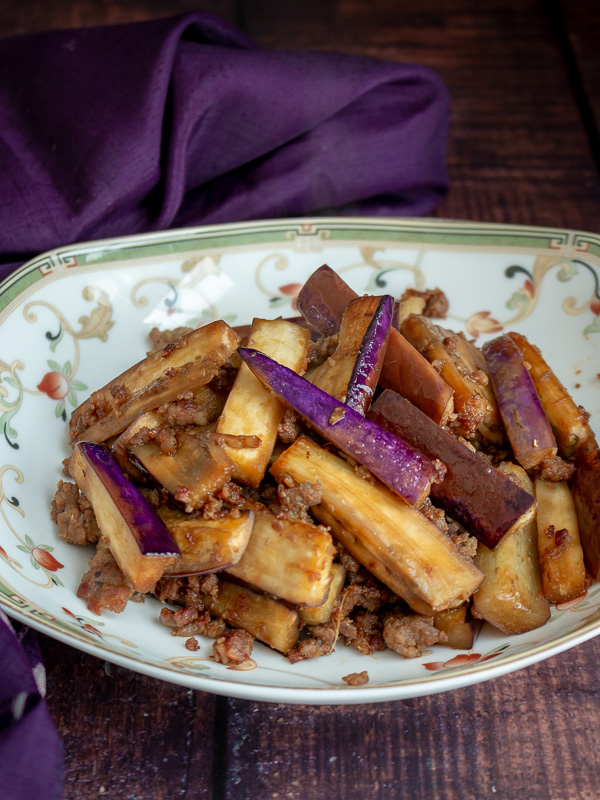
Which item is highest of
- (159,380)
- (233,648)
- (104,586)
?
(159,380)

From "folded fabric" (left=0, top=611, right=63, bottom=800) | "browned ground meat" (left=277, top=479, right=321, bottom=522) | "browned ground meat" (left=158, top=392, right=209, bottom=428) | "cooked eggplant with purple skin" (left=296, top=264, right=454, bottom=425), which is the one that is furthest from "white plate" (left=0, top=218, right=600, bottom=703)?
"cooked eggplant with purple skin" (left=296, top=264, right=454, bottom=425)

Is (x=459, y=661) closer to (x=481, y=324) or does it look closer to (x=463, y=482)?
(x=463, y=482)

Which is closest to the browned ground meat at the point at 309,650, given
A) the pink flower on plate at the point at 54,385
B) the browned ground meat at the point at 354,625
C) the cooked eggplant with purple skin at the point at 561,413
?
the browned ground meat at the point at 354,625

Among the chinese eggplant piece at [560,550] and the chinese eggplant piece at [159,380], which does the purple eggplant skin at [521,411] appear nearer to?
the chinese eggplant piece at [560,550]

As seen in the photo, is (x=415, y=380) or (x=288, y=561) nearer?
(x=288, y=561)

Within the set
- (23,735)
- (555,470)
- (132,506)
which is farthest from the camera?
(555,470)

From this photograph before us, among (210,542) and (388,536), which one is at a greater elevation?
(210,542)

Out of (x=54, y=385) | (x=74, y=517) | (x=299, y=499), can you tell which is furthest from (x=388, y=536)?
(x=54, y=385)
